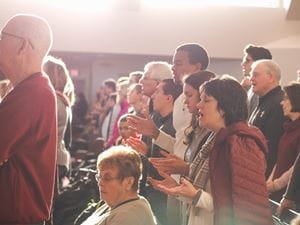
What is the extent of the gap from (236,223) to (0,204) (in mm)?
898

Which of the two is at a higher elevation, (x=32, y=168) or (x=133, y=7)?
(x=133, y=7)

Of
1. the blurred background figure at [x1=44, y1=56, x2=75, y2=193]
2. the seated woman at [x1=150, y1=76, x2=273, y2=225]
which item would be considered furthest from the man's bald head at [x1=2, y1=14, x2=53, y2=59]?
the blurred background figure at [x1=44, y1=56, x2=75, y2=193]

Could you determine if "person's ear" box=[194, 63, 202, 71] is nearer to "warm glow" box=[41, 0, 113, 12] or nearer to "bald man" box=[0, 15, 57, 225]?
"bald man" box=[0, 15, 57, 225]

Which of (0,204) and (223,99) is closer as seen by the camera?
(0,204)

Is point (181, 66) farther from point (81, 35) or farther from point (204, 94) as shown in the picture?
point (81, 35)

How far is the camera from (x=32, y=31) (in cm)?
215

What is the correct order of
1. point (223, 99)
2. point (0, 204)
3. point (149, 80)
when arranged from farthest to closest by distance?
point (149, 80) → point (223, 99) → point (0, 204)

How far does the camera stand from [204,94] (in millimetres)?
→ 2584

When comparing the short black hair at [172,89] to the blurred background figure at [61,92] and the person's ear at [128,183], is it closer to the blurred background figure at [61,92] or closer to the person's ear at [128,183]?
the blurred background figure at [61,92]

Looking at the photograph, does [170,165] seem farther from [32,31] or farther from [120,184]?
[32,31]

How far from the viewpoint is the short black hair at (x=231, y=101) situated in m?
2.51

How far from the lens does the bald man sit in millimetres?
2021

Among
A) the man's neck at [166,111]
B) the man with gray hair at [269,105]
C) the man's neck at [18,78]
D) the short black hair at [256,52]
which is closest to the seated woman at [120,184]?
the man's neck at [18,78]

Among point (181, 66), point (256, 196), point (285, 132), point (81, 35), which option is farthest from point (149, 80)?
point (81, 35)
